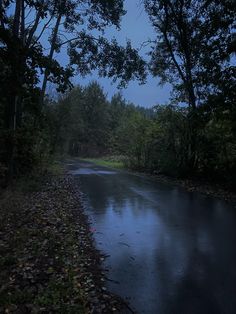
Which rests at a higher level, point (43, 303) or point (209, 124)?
point (209, 124)

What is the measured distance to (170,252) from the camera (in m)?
6.62

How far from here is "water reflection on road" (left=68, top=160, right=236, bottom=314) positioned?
4594mm

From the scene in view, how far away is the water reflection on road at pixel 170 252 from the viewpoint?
4.59 m

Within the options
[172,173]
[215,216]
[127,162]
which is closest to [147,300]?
[215,216]

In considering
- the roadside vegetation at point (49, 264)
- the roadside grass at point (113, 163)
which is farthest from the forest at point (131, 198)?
the roadside grass at point (113, 163)

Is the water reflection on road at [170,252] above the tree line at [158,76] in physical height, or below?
below

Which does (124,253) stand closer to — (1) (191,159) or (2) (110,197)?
(2) (110,197)

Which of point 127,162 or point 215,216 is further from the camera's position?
point 127,162

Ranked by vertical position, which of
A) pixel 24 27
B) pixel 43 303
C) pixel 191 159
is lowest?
pixel 43 303

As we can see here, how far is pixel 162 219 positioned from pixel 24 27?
11214 mm

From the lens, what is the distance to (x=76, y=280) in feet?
16.9

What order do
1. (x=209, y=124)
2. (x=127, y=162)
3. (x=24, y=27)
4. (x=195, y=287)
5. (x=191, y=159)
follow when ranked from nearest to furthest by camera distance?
(x=195, y=287), (x=24, y=27), (x=209, y=124), (x=191, y=159), (x=127, y=162)

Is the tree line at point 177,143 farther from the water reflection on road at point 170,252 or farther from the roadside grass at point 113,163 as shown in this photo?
the water reflection on road at point 170,252

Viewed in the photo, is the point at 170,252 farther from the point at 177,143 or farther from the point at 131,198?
the point at 177,143
